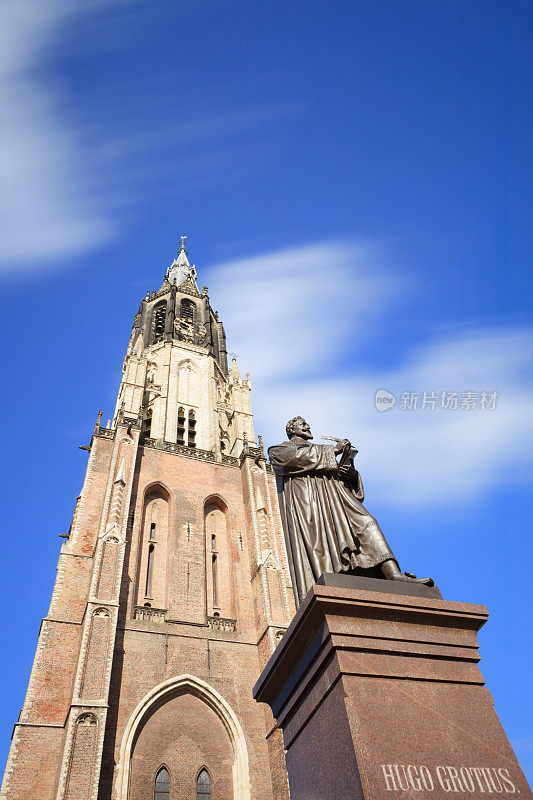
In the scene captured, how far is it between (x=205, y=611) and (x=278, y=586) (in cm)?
272

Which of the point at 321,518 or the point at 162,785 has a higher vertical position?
the point at 162,785

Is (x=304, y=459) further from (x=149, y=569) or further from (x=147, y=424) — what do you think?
(x=147, y=424)

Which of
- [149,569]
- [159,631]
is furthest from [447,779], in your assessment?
[149,569]

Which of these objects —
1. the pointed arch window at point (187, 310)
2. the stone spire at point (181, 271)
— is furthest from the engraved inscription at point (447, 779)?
the stone spire at point (181, 271)

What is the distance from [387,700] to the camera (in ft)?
12.4

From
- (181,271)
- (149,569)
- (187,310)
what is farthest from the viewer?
(181,271)

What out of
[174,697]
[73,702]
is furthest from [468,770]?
[174,697]

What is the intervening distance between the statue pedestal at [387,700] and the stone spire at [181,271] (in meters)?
42.5

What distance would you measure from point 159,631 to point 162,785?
4.35 metres

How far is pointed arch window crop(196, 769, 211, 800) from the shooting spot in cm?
1611

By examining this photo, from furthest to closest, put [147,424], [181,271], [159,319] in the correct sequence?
[181,271] < [159,319] < [147,424]

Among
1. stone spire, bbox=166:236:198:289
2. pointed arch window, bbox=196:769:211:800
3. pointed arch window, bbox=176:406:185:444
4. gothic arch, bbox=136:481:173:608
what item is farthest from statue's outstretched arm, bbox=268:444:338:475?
stone spire, bbox=166:236:198:289

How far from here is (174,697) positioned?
18.0m

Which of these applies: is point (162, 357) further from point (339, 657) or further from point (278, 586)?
point (339, 657)
